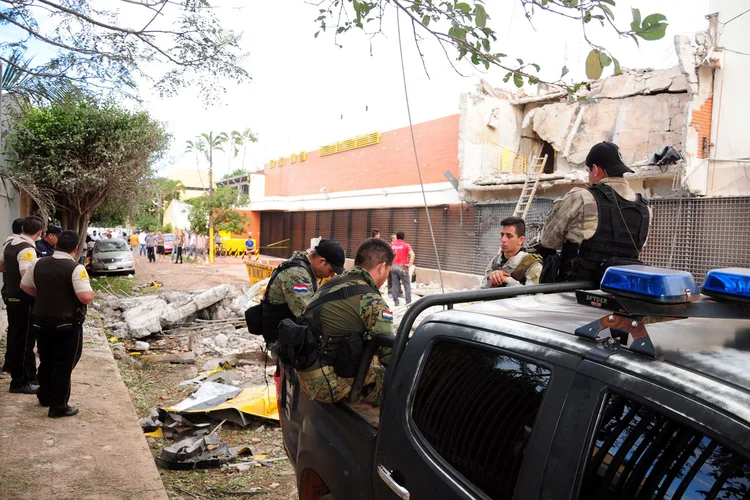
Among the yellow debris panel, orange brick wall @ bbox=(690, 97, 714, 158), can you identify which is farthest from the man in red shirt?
the yellow debris panel

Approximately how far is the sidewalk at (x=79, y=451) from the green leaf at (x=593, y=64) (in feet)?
12.1

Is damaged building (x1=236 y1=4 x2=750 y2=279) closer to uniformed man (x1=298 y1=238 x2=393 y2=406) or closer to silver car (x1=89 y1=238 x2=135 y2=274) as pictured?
uniformed man (x1=298 y1=238 x2=393 y2=406)

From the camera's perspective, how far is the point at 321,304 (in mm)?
2785

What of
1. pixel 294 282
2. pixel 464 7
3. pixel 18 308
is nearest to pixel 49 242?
pixel 18 308

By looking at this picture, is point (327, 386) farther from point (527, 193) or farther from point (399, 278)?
point (527, 193)

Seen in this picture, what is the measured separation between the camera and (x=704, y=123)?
1176 centimetres

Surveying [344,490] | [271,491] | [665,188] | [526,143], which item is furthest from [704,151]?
[344,490]

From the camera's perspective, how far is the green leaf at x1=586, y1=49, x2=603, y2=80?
2.75 metres

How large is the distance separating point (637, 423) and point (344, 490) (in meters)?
1.30

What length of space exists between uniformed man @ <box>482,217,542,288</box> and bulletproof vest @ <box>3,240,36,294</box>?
4.74 meters

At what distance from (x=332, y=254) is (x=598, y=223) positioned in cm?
203

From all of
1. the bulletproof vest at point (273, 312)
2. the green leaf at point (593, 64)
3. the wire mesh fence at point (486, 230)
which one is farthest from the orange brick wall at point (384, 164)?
the green leaf at point (593, 64)

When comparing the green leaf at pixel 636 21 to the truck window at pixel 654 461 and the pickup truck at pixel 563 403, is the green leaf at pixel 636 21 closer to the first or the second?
the pickup truck at pixel 563 403

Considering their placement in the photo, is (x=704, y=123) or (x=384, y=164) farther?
(x=384, y=164)
